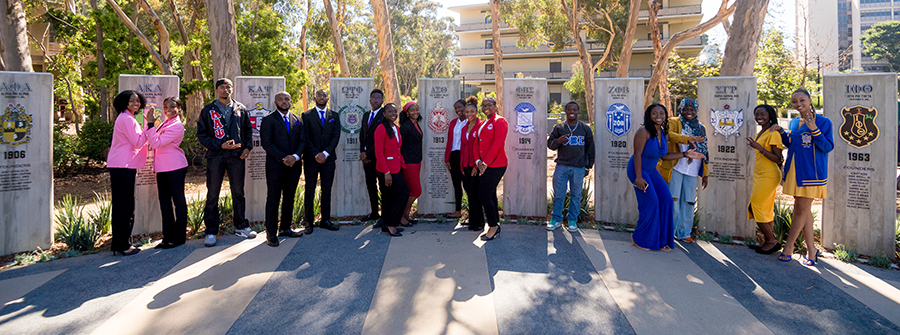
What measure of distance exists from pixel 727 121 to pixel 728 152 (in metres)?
0.40

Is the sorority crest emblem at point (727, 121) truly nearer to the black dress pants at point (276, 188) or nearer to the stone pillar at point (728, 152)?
the stone pillar at point (728, 152)

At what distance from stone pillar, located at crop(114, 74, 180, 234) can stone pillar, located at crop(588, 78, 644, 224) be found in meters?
5.85

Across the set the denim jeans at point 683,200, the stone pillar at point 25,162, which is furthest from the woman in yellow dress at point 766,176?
the stone pillar at point 25,162

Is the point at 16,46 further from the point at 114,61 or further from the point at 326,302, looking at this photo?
the point at 326,302

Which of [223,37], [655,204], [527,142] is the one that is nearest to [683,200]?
[655,204]

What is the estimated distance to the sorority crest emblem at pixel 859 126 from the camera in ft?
16.6

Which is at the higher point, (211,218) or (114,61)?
(114,61)

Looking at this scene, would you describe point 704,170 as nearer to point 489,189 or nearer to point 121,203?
point 489,189

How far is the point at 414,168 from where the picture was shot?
6.16 meters

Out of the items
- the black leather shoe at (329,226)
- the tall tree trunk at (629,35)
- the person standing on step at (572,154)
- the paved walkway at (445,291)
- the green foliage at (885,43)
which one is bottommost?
the paved walkway at (445,291)

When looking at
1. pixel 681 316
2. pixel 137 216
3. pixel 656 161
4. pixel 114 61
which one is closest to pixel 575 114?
pixel 656 161

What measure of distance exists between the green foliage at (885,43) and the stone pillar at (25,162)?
229 ft

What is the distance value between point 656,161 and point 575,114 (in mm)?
1231

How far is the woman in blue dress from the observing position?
5184mm
